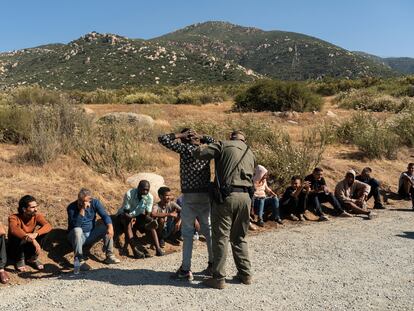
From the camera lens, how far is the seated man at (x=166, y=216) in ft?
25.6

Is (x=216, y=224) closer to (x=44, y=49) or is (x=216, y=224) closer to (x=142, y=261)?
(x=142, y=261)

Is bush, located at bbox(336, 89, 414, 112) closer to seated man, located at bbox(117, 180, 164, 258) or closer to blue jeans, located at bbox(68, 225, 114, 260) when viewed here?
seated man, located at bbox(117, 180, 164, 258)

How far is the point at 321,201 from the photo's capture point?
33.2 feet

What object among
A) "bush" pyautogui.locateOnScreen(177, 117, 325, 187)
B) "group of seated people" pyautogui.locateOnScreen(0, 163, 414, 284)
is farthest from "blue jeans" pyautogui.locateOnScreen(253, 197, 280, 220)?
"bush" pyautogui.locateOnScreen(177, 117, 325, 187)

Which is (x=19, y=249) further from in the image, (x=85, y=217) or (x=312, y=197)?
(x=312, y=197)

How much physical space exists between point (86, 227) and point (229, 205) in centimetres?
248

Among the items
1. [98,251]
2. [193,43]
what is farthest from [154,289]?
[193,43]

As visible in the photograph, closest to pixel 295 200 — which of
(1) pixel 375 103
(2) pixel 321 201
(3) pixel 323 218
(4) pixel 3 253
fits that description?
(3) pixel 323 218

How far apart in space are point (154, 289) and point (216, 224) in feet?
3.52

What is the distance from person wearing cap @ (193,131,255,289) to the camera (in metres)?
5.71

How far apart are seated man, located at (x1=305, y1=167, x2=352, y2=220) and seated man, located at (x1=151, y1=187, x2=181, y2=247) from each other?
3.23 m

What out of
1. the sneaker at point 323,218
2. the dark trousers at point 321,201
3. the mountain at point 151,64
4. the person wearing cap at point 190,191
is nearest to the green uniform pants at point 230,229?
the person wearing cap at point 190,191

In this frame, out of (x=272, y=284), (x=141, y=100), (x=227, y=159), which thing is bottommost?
(x=272, y=284)

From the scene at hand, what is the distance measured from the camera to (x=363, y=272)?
6289 mm
